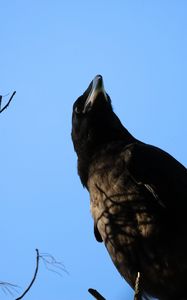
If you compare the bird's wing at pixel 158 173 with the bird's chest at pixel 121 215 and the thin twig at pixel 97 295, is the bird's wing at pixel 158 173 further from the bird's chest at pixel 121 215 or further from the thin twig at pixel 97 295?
the thin twig at pixel 97 295

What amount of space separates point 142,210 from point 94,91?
155cm

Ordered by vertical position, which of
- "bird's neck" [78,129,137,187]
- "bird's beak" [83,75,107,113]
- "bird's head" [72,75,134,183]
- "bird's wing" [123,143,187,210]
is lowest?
"bird's wing" [123,143,187,210]

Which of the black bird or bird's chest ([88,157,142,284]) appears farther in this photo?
bird's chest ([88,157,142,284])

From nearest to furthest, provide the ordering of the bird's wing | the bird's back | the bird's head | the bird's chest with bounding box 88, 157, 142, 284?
the bird's back
the bird's chest with bounding box 88, 157, 142, 284
the bird's wing
the bird's head

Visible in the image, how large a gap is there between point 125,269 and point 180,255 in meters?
0.50

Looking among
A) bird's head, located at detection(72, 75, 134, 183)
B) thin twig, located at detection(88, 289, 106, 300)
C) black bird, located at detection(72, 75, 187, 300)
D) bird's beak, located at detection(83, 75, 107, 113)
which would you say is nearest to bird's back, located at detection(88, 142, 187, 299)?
black bird, located at detection(72, 75, 187, 300)

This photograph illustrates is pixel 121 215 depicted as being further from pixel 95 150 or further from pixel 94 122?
pixel 94 122

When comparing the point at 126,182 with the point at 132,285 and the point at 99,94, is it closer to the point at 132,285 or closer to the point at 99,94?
the point at 132,285

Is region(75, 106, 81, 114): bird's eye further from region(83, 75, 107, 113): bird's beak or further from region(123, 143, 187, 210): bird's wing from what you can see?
region(123, 143, 187, 210): bird's wing

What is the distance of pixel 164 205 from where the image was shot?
4.54m

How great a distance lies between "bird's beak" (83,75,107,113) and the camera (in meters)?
5.57

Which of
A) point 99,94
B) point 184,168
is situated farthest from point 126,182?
point 99,94

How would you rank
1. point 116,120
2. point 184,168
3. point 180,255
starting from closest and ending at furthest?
point 180,255 → point 184,168 → point 116,120

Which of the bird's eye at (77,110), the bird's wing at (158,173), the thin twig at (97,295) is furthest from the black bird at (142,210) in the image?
the thin twig at (97,295)
